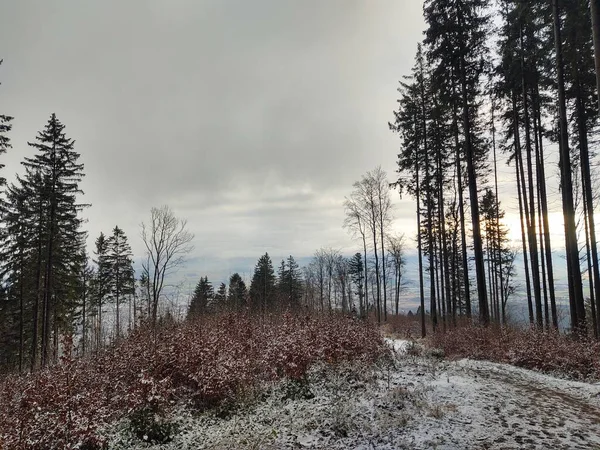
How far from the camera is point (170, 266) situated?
17969 mm

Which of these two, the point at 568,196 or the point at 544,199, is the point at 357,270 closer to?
the point at 544,199

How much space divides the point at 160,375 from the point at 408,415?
5938mm

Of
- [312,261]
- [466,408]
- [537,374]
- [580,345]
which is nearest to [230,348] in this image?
[466,408]

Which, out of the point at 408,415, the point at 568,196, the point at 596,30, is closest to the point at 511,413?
the point at 408,415

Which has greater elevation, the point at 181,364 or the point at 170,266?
the point at 170,266

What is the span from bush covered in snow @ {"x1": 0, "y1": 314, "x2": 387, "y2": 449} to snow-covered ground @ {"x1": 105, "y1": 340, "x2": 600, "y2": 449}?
19.9 inches

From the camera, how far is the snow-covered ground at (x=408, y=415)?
4.85 meters

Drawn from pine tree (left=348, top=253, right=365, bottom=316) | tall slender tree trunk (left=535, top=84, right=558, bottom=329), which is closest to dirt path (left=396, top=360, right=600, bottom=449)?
tall slender tree trunk (left=535, top=84, right=558, bottom=329)

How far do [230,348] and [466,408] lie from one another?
5905 mm

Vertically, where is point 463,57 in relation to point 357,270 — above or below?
above

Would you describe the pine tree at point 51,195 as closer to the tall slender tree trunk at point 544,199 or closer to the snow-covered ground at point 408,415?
the snow-covered ground at point 408,415

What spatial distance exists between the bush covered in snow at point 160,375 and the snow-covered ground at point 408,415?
0.51 meters

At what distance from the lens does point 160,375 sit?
8398 millimetres

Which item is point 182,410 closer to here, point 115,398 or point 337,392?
point 115,398
